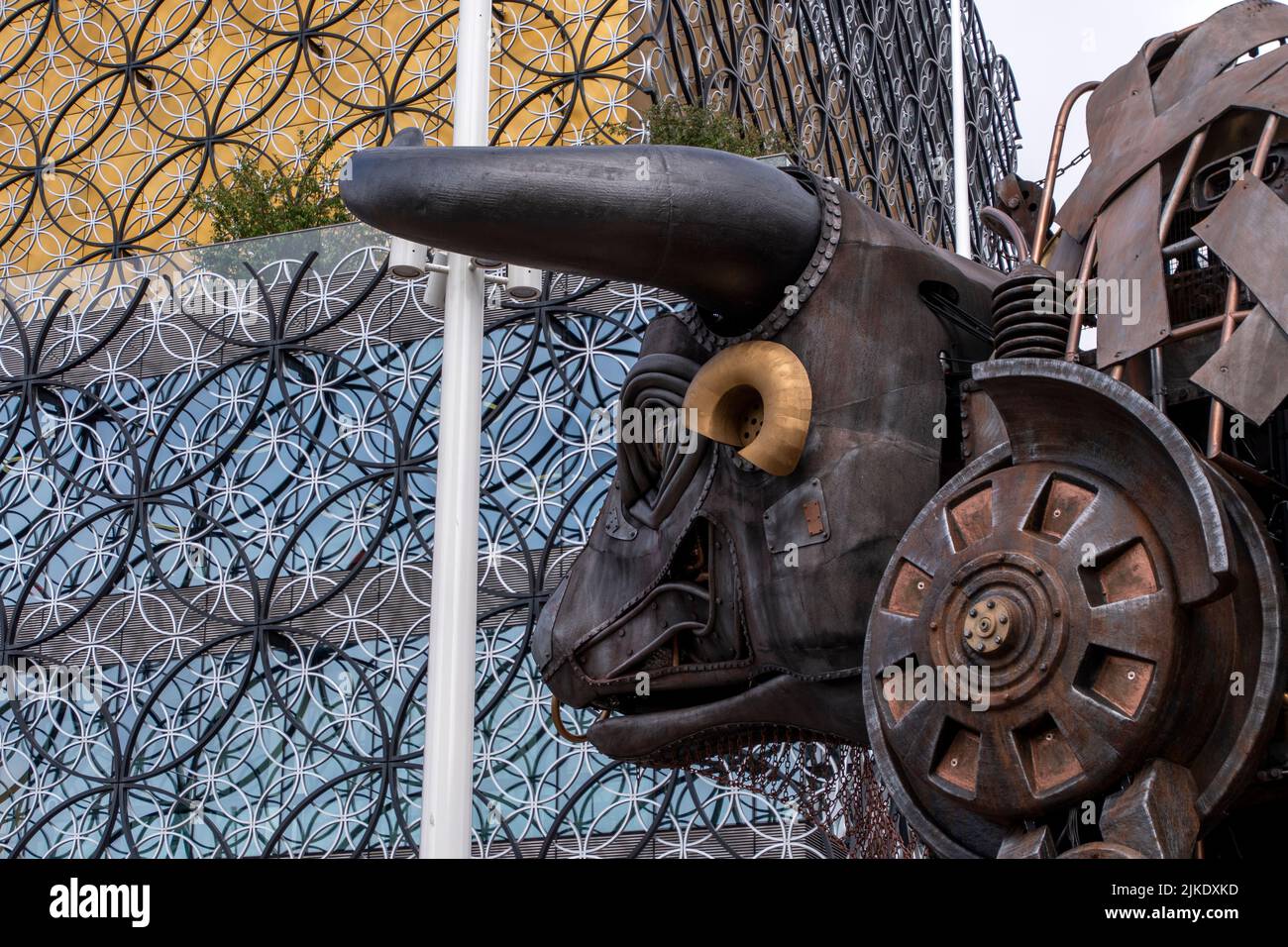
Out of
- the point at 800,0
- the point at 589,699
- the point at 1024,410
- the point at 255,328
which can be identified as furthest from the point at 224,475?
the point at 1024,410

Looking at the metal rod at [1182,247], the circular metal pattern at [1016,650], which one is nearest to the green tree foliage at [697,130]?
the metal rod at [1182,247]

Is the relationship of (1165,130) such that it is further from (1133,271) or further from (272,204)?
(272,204)

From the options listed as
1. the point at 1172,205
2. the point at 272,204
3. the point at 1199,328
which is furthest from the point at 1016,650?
the point at 272,204

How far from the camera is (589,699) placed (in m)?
7.76

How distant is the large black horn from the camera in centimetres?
652

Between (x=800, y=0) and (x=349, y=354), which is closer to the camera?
(x=349, y=354)

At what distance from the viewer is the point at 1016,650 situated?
5832mm

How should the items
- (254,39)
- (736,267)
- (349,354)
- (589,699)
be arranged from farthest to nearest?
(254,39)
(349,354)
(589,699)
(736,267)

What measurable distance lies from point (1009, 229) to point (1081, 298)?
4.18ft

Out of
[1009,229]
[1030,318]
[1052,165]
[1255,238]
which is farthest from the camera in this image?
[1009,229]

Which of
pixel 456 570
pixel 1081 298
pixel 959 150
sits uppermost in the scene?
pixel 959 150
